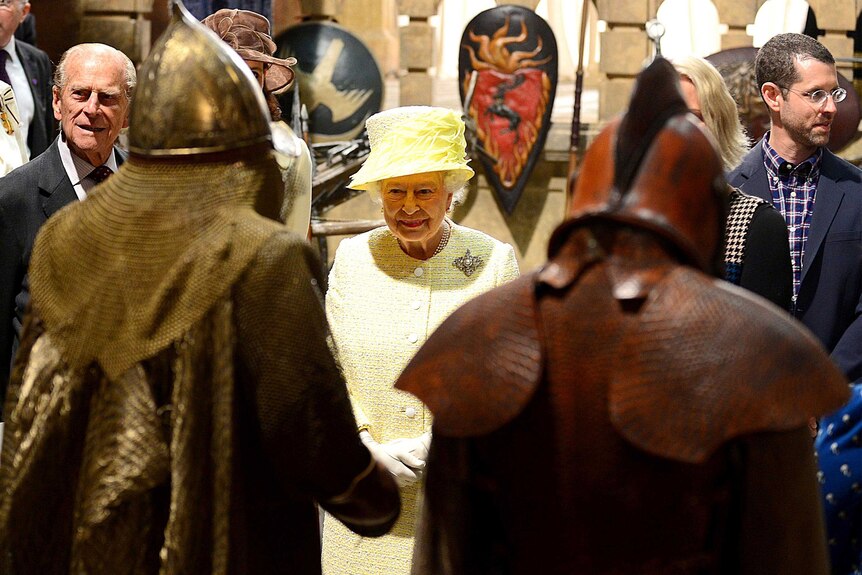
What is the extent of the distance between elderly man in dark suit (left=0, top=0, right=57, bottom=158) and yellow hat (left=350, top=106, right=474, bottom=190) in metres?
3.19

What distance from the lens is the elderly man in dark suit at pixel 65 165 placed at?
352cm

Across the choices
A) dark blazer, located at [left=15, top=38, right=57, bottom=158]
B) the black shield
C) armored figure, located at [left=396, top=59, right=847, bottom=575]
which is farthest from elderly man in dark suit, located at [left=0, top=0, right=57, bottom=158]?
armored figure, located at [left=396, top=59, right=847, bottom=575]

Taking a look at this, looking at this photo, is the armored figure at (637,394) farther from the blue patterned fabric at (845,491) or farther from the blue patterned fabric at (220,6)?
the blue patterned fabric at (220,6)

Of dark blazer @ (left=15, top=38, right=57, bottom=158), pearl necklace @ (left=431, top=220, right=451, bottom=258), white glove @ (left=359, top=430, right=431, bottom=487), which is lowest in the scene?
white glove @ (left=359, top=430, right=431, bottom=487)

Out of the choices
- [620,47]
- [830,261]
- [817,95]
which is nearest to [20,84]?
[817,95]

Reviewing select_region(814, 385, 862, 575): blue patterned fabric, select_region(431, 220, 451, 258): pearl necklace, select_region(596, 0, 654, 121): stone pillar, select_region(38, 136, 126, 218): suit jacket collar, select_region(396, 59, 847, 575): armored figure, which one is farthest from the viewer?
select_region(596, 0, 654, 121): stone pillar

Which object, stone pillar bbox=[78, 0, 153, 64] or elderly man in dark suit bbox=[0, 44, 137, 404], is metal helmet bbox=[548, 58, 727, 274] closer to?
elderly man in dark suit bbox=[0, 44, 137, 404]

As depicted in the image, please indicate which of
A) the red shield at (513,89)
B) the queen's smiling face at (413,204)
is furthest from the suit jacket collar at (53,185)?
the red shield at (513,89)

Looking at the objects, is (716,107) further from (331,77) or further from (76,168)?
(331,77)

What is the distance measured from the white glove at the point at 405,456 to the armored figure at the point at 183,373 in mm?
1023

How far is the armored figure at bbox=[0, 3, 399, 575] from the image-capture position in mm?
1819

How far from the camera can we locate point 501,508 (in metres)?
1.61

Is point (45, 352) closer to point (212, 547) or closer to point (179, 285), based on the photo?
point (179, 285)

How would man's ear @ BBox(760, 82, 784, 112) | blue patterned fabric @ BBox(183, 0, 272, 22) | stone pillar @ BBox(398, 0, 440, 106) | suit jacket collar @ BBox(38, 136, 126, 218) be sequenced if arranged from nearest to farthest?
suit jacket collar @ BBox(38, 136, 126, 218), man's ear @ BBox(760, 82, 784, 112), blue patterned fabric @ BBox(183, 0, 272, 22), stone pillar @ BBox(398, 0, 440, 106)
